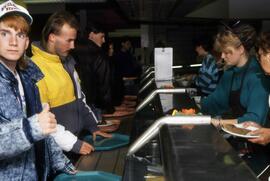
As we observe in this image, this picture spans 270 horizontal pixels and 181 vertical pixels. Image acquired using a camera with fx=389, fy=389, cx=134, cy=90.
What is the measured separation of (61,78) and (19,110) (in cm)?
83

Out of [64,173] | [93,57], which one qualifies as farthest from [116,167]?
[93,57]

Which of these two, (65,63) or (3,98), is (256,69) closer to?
(65,63)

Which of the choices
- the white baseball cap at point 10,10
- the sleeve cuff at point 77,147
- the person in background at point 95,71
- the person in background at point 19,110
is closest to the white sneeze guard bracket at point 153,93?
the sleeve cuff at point 77,147

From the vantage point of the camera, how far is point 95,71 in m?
3.86

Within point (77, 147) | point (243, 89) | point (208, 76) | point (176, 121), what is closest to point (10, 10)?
point (176, 121)

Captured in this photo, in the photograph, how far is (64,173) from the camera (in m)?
1.86

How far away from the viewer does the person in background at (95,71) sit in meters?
3.73

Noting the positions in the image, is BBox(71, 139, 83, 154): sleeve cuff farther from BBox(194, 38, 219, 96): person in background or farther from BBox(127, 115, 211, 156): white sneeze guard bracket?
BBox(194, 38, 219, 96): person in background

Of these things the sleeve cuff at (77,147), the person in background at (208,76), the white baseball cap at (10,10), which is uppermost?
the white baseball cap at (10,10)

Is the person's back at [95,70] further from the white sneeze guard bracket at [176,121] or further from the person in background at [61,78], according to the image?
the white sneeze guard bracket at [176,121]

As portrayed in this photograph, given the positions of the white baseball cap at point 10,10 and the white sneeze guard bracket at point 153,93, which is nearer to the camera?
the white baseball cap at point 10,10

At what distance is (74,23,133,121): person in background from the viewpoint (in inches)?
147

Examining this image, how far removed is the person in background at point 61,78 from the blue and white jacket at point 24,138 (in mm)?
368

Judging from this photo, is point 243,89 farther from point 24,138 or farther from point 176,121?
point 24,138
